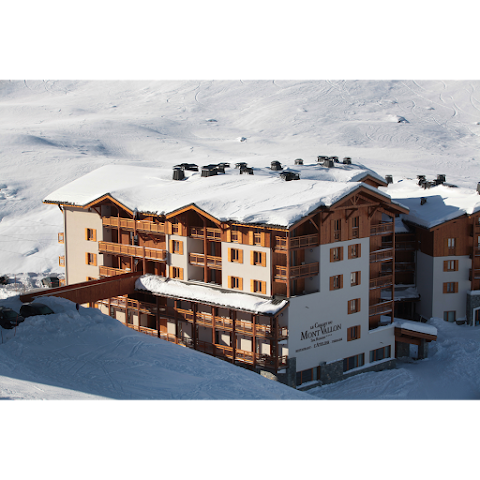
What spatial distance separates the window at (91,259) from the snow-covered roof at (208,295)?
5549 millimetres

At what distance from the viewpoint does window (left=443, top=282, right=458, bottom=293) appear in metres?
49.9

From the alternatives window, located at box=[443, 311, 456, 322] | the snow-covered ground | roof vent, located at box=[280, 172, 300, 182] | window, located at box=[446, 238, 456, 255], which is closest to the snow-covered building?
roof vent, located at box=[280, 172, 300, 182]

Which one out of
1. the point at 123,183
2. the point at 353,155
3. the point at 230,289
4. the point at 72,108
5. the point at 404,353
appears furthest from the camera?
the point at 72,108

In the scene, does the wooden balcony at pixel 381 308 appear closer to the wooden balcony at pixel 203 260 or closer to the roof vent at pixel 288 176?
the roof vent at pixel 288 176

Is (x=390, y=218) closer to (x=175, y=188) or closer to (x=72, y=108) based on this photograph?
(x=175, y=188)

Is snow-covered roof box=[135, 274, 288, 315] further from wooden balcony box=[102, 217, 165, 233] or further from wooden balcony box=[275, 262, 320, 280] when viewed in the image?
wooden balcony box=[102, 217, 165, 233]

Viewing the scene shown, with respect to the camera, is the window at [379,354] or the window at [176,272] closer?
the window at [176,272]

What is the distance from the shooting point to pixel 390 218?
48.0 m

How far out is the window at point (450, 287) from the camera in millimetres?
49938

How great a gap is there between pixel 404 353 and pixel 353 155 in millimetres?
73394

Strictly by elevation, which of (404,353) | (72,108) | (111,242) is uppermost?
(72,108)

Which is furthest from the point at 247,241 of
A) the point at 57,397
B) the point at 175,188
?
the point at 57,397

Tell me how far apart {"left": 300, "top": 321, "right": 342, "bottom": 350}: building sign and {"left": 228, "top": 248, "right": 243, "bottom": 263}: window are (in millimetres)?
5722

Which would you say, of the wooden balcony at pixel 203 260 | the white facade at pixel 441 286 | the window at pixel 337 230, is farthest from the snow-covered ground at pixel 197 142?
the window at pixel 337 230
